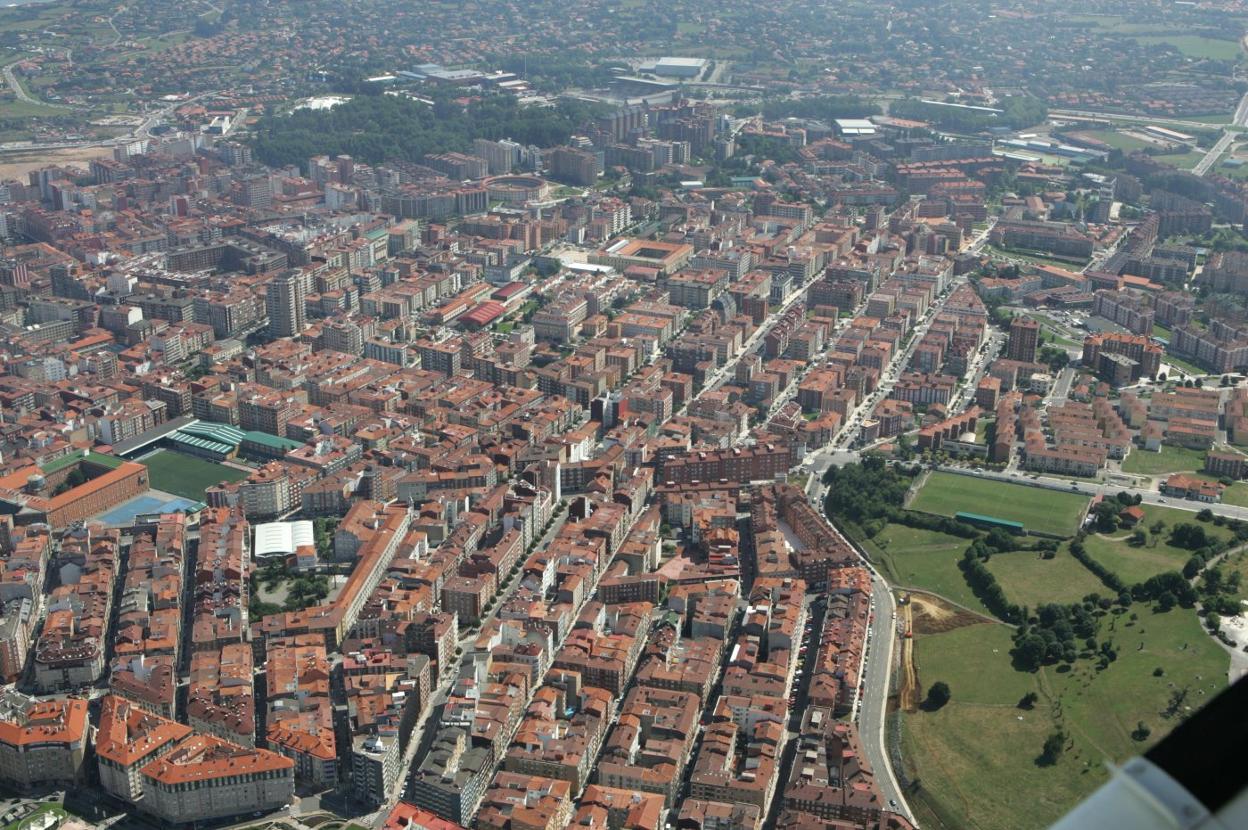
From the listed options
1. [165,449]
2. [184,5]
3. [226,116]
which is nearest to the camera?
[165,449]

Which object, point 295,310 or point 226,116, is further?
point 226,116

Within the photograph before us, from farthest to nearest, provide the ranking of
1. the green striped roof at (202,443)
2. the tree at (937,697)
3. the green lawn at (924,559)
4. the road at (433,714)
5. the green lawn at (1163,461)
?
1. the green lawn at (1163,461)
2. the green striped roof at (202,443)
3. the green lawn at (924,559)
4. the tree at (937,697)
5. the road at (433,714)

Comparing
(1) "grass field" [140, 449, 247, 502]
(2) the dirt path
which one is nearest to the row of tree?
(1) "grass field" [140, 449, 247, 502]

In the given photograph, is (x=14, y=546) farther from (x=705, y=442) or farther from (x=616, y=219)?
(x=616, y=219)

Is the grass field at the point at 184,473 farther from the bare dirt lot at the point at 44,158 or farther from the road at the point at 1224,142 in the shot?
the road at the point at 1224,142

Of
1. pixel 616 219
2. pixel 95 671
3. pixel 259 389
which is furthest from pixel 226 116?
pixel 95 671

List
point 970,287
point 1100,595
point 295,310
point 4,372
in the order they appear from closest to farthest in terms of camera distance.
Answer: point 1100,595
point 4,372
point 295,310
point 970,287

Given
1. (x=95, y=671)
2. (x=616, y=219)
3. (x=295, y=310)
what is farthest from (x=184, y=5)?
(x=95, y=671)

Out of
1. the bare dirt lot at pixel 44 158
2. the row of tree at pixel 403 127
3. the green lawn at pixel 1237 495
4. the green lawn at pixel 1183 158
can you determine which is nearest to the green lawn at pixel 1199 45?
the green lawn at pixel 1183 158
